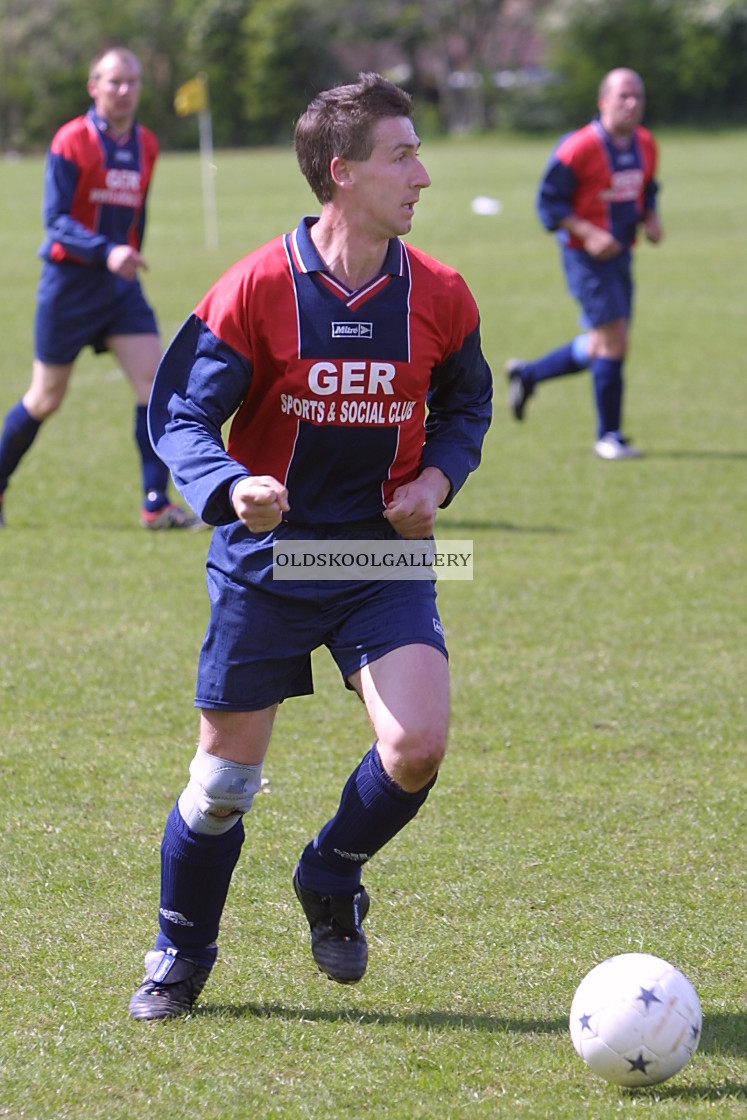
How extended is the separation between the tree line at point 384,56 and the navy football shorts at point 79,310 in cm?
4856

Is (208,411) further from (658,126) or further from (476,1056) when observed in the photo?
(658,126)

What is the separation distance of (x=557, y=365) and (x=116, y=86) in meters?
Answer: 4.06

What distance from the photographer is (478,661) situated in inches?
243

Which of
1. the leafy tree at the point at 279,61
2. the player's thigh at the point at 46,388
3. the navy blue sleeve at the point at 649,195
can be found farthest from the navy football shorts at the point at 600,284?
the leafy tree at the point at 279,61

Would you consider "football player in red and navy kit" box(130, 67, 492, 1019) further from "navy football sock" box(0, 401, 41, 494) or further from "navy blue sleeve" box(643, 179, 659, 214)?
"navy blue sleeve" box(643, 179, 659, 214)

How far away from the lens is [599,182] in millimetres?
10000

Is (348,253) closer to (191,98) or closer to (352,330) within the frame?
(352,330)

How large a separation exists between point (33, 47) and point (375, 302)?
62.5 m

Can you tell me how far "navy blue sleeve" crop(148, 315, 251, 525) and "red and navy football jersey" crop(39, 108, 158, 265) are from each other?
4506mm

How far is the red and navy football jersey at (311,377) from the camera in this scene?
338 centimetres

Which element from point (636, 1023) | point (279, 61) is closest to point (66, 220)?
point (636, 1023)

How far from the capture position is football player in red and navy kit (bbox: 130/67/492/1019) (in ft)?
11.1

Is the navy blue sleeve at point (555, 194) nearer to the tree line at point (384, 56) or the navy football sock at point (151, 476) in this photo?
the navy football sock at point (151, 476)

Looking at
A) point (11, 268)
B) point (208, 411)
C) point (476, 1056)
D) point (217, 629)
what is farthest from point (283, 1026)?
point (11, 268)
